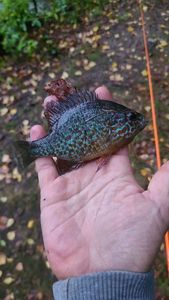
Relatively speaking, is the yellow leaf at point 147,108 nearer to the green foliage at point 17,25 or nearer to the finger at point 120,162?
the green foliage at point 17,25

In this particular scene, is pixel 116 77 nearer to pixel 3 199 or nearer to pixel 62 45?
pixel 62 45

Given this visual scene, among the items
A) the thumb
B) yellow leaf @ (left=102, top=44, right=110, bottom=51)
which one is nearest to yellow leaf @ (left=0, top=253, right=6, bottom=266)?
the thumb

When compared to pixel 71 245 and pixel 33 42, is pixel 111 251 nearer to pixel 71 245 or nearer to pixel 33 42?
pixel 71 245

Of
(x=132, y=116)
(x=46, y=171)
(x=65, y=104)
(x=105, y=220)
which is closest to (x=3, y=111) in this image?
(x=65, y=104)

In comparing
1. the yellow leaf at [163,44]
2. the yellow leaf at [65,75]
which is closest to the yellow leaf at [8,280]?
the yellow leaf at [65,75]

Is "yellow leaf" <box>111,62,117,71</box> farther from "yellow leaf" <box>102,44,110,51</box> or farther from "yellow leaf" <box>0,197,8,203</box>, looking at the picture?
"yellow leaf" <box>0,197,8,203</box>
